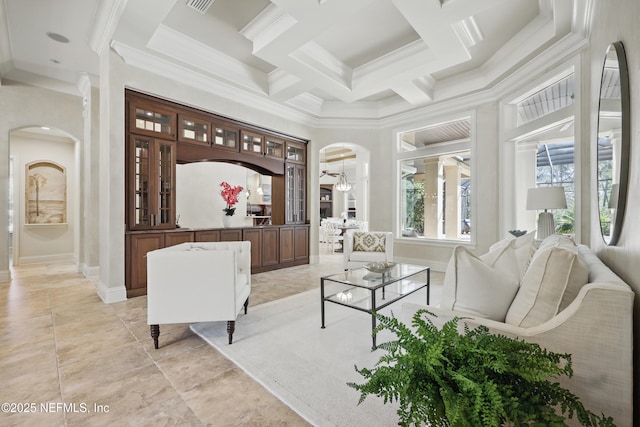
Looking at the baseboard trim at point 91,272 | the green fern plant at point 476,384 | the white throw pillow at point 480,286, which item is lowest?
the baseboard trim at point 91,272

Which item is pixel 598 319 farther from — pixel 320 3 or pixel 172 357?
pixel 320 3

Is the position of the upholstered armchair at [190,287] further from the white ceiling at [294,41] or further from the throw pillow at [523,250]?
the white ceiling at [294,41]

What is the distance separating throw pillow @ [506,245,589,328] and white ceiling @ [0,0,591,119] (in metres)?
2.75

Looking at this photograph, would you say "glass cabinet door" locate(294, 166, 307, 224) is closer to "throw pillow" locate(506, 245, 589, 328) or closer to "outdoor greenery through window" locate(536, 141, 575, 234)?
"outdoor greenery through window" locate(536, 141, 575, 234)

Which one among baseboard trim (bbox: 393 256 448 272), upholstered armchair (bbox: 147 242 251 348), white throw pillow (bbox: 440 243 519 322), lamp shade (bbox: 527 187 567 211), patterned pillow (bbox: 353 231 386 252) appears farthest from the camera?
baseboard trim (bbox: 393 256 448 272)

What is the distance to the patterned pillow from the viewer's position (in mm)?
4844

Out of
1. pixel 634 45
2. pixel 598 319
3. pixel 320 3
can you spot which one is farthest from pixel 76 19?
pixel 598 319

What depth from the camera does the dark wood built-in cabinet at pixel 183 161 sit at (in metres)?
3.81

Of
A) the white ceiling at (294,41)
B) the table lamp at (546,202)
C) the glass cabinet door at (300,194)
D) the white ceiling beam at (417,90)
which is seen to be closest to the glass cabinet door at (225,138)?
the white ceiling at (294,41)

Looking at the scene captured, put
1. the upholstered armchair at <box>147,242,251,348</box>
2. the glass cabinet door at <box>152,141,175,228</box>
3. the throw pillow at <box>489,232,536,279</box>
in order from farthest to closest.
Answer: the glass cabinet door at <box>152,141,175,228</box>, the upholstered armchair at <box>147,242,251,348</box>, the throw pillow at <box>489,232,536,279</box>

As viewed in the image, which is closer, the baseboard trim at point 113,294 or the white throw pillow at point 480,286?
the white throw pillow at point 480,286

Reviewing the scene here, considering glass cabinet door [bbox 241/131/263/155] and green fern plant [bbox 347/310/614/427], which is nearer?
green fern plant [bbox 347/310/614/427]

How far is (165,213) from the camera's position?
4148mm

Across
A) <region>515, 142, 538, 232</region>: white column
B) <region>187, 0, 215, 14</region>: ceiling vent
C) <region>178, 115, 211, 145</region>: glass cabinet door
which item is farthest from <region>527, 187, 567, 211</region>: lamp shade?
<region>178, 115, 211, 145</region>: glass cabinet door
